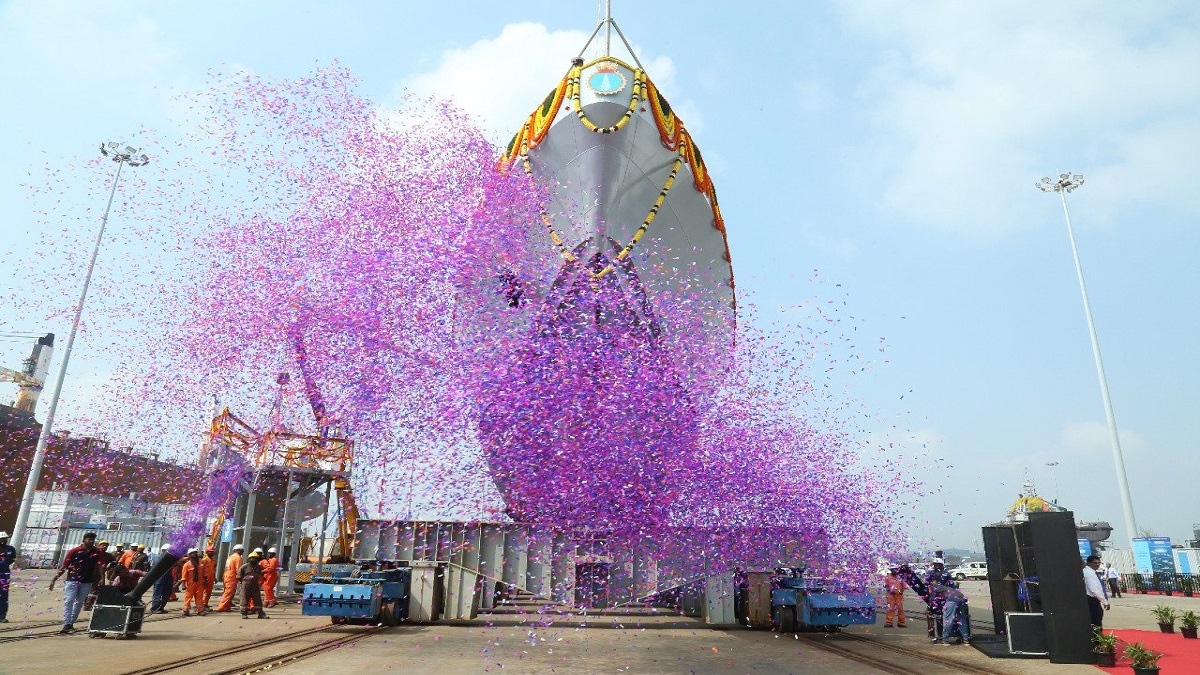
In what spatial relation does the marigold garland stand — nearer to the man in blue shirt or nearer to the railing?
the man in blue shirt

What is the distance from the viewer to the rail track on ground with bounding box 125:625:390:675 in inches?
291

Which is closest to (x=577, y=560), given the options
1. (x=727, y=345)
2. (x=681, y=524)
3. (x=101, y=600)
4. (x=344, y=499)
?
(x=681, y=524)

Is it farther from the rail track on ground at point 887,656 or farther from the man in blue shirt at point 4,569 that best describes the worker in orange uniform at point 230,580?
the rail track on ground at point 887,656

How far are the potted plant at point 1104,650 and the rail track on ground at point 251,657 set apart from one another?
9791mm

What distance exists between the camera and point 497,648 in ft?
31.8

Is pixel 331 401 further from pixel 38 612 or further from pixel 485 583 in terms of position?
pixel 38 612

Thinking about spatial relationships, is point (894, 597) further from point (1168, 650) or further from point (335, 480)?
point (335, 480)

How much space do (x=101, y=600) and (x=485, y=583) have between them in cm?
575

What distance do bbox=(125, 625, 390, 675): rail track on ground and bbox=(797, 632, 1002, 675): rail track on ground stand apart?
705cm

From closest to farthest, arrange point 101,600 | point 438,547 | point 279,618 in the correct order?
1. point 101,600
2. point 438,547
3. point 279,618

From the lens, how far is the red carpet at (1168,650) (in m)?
8.32

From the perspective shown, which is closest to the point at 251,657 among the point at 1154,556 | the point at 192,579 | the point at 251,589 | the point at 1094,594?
the point at 251,589

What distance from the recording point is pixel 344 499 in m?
19.4

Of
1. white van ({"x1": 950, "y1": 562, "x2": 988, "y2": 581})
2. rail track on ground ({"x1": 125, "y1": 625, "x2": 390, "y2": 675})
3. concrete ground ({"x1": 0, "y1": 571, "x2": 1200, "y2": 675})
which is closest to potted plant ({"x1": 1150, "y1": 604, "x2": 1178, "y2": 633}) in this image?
concrete ground ({"x1": 0, "y1": 571, "x2": 1200, "y2": 675})
